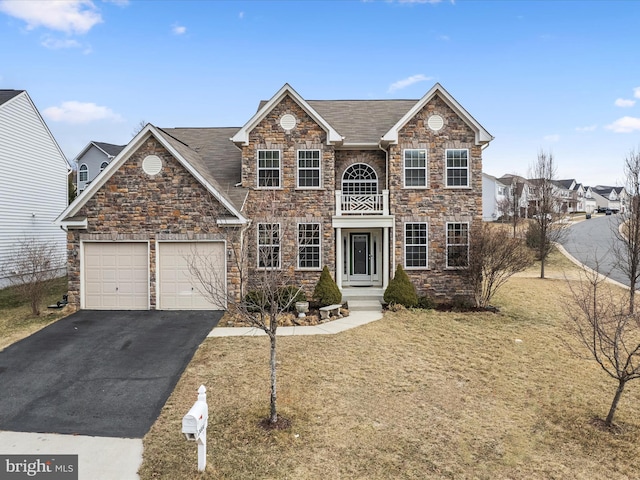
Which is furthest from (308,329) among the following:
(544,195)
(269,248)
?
(544,195)

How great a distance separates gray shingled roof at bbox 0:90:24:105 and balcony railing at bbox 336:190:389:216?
61.1 ft

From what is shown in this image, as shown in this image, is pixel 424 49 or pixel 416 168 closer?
pixel 416 168

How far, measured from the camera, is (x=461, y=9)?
60.0 ft

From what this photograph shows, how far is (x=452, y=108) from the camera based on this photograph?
1590 cm

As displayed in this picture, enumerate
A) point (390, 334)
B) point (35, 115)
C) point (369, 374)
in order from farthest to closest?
point (35, 115), point (390, 334), point (369, 374)

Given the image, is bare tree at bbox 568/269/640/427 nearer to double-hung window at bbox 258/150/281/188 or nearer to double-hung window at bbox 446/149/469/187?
double-hung window at bbox 446/149/469/187

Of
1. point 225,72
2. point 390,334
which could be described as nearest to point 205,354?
point 390,334

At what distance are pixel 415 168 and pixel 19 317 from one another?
1614 cm

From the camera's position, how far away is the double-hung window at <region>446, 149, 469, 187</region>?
53.0 feet

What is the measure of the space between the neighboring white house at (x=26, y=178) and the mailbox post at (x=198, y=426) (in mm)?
19043

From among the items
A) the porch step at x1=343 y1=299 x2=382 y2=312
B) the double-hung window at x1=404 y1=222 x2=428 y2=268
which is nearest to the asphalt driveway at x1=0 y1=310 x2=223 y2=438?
the porch step at x1=343 y1=299 x2=382 y2=312

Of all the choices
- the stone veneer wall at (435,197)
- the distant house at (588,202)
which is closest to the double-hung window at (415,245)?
the stone veneer wall at (435,197)

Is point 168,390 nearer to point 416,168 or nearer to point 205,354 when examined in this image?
point 205,354

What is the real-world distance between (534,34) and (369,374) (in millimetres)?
17431
